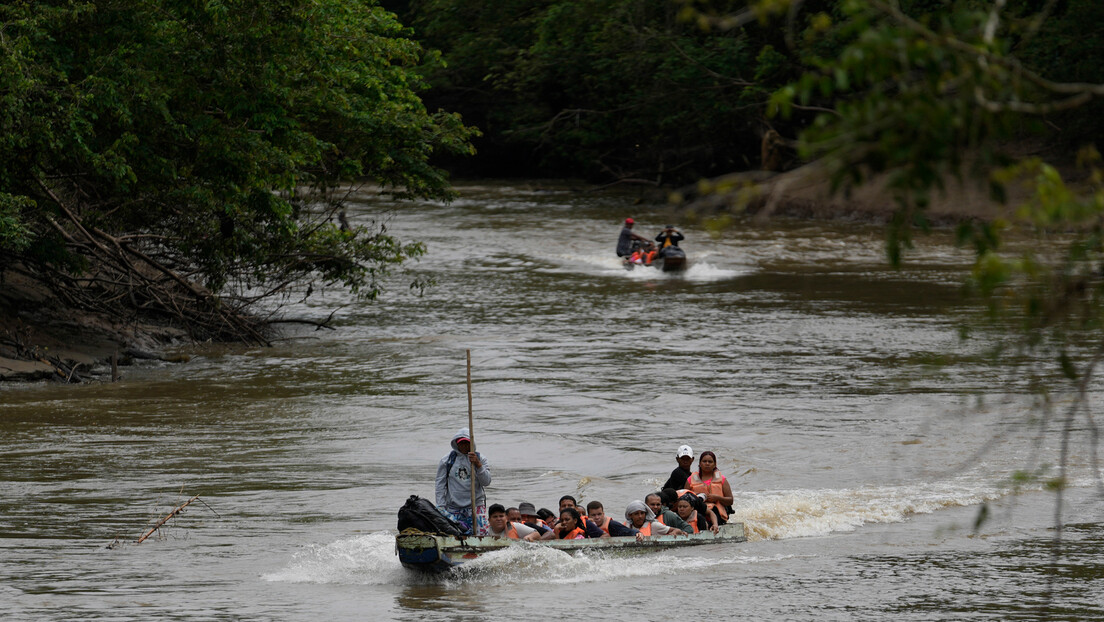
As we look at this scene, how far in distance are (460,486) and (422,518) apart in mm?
787

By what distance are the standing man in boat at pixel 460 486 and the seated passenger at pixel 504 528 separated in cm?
12

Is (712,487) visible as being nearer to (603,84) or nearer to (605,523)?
(605,523)

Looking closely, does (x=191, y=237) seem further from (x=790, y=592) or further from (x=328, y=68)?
(x=790, y=592)

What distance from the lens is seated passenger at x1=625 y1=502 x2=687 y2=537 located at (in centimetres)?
1326

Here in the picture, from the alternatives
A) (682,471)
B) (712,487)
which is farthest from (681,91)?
(712,487)

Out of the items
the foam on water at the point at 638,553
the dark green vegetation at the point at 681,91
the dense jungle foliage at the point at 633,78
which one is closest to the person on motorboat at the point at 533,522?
the foam on water at the point at 638,553

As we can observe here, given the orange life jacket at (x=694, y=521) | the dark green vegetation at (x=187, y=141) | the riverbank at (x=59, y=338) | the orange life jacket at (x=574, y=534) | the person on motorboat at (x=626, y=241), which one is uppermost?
the dark green vegetation at (x=187, y=141)

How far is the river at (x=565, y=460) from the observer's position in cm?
1180

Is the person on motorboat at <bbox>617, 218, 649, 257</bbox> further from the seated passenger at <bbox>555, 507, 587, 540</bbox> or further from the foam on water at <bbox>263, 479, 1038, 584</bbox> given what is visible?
the seated passenger at <bbox>555, 507, 587, 540</bbox>

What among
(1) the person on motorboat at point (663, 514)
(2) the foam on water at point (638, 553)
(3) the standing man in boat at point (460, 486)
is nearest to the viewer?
(2) the foam on water at point (638, 553)

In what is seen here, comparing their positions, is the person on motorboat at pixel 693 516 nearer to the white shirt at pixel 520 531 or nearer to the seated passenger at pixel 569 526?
the seated passenger at pixel 569 526

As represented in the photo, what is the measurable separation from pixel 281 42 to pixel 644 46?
27.8 metres

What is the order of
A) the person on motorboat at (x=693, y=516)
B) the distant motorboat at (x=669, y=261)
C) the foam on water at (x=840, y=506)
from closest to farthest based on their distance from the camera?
the person on motorboat at (x=693, y=516) → the foam on water at (x=840, y=506) → the distant motorboat at (x=669, y=261)

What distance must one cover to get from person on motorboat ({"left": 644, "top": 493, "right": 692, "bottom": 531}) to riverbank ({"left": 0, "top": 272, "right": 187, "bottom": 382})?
10.8 metres
